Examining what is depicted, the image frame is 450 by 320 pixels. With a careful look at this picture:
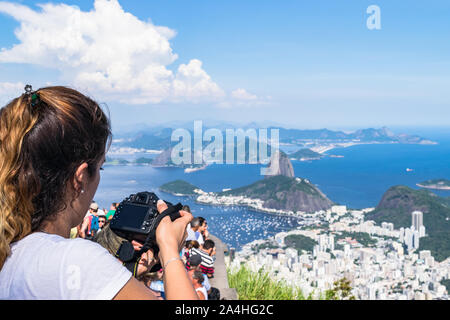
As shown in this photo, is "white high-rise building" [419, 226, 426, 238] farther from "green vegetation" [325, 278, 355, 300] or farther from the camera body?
the camera body

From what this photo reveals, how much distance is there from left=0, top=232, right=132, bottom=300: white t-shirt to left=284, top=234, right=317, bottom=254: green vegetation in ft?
133

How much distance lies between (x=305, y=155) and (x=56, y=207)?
127 metres

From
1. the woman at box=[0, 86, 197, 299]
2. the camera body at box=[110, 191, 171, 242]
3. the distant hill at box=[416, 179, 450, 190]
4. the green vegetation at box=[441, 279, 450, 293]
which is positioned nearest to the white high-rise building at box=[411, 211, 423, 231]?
the green vegetation at box=[441, 279, 450, 293]

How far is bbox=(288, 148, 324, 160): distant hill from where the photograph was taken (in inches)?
4862

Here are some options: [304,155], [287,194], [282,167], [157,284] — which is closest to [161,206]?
[157,284]

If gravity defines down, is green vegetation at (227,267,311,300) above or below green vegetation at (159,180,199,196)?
above

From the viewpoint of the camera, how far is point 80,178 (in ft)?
3.62

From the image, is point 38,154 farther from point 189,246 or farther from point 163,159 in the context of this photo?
point 163,159

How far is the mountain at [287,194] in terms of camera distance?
216 feet

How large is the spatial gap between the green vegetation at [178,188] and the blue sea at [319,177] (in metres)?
1.35

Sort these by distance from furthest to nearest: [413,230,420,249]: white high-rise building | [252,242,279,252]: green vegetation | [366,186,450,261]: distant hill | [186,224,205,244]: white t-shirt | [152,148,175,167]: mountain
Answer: [152,148,175,167]: mountain < [366,186,450,261]: distant hill < [413,230,420,249]: white high-rise building < [252,242,279,252]: green vegetation < [186,224,205,244]: white t-shirt

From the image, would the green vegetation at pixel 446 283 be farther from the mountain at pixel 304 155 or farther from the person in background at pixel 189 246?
the mountain at pixel 304 155
